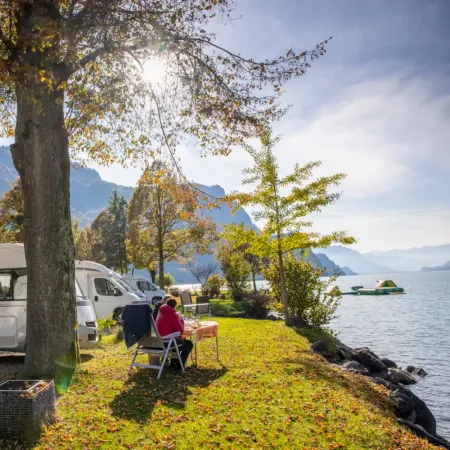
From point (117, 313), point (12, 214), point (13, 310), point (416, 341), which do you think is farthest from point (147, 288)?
point (13, 310)

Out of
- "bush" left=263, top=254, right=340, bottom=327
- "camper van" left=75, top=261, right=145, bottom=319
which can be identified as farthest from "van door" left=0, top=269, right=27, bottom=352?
"bush" left=263, top=254, right=340, bottom=327

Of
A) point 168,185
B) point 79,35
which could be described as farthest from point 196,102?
point 79,35

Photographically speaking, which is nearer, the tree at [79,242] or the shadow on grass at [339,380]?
the shadow on grass at [339,380]

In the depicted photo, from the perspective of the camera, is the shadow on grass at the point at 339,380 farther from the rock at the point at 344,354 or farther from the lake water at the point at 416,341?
the rock at the point at 344,354

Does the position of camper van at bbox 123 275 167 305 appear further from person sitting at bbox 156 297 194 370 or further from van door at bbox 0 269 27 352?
person sitting at bbox 156 297 194 370

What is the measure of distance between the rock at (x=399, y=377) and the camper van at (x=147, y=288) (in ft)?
46.9

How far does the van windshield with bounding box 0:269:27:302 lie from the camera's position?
421 inches

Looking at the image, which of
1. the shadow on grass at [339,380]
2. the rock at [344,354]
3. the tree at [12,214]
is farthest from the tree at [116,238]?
the shadow on grass at [339,380]

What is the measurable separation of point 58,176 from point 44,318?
2.68 metres

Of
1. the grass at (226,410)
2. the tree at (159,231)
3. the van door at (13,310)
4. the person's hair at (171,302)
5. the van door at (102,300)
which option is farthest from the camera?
the tree at (159,231)

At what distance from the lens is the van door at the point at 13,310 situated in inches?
405

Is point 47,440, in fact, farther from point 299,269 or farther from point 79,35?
point 299,269

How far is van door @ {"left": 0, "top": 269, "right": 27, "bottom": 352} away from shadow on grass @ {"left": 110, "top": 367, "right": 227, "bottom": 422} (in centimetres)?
351

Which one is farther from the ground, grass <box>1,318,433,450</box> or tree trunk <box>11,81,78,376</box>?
tree trunk <box>11,81,78,376</box>
